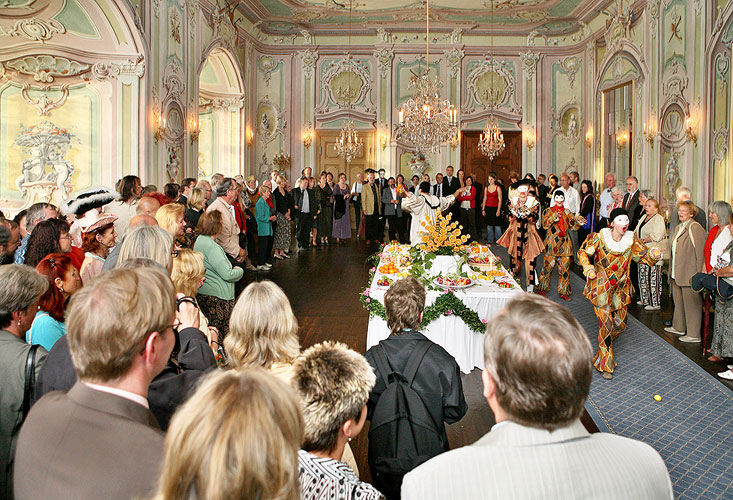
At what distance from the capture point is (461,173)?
50.1 feet

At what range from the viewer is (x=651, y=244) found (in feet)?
24.2

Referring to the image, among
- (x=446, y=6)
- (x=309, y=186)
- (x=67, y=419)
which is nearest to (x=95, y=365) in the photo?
(x=67, y=419)

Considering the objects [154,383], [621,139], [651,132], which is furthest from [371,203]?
[154,383]

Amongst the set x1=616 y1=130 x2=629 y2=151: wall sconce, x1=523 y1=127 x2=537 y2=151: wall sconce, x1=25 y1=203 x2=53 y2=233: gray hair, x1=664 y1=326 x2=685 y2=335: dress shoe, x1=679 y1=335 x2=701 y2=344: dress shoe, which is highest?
x1=523 y1=127 x2=537 y2=151: wall sconce

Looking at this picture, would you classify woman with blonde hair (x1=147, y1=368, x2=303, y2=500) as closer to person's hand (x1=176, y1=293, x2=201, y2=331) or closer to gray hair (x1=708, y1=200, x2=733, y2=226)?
person's hand (x1=176, y1=293, x2=201, y2=331)

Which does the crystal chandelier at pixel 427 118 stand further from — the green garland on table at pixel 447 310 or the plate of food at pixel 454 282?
the green garland on table at pixel 447 310

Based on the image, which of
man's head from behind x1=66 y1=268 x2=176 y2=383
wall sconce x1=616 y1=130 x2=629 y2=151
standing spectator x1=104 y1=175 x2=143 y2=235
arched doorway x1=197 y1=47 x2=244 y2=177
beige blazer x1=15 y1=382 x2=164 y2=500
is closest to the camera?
beige blazer x1=15 y1=382 x2=164 y2=500

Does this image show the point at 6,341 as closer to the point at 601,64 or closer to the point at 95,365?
the point at 95,365

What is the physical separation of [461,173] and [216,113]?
20.6ft

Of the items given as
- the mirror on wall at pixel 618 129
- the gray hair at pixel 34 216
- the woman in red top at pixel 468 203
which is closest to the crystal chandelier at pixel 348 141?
the woman in red top at pixel 468 203

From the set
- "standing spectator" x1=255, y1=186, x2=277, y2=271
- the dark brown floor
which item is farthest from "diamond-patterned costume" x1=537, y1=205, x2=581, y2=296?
"standing spectator" x1=255, y1=186, x2=277, y2=271

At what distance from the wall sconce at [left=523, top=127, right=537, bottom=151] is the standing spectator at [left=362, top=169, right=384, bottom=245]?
16.1 feet

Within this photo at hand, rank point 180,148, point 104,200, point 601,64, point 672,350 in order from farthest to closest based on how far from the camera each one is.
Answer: point 601,64, point 180,148, point 672,350, point 104,200

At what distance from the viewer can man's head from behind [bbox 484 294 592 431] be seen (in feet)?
4.16
